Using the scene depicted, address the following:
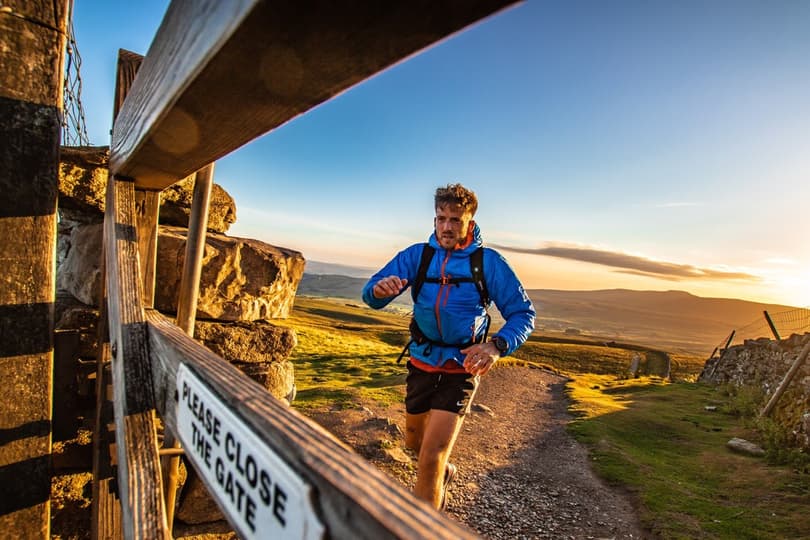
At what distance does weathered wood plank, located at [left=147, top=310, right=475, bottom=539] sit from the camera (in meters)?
0.63

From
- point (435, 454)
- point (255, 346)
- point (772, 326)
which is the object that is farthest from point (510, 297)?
point (772, 326)

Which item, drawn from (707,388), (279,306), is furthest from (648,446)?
(707,388)

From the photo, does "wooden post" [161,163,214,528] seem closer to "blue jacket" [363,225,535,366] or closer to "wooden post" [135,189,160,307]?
"wooden post" [135,189,160,307]

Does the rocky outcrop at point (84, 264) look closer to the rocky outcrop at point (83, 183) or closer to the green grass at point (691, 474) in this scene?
the rocky outcrop at point (83, 183)

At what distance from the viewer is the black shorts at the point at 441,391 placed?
3830 millimetres

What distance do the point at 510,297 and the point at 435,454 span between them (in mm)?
1510

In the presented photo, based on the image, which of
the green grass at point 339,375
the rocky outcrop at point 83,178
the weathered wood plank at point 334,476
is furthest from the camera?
the green grass at point 339,375

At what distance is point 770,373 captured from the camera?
60.3ft

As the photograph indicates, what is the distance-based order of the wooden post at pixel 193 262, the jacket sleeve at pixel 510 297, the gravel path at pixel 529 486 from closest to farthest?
the wooden post at pixel 193 262
the jacket sleeve at pixel 510 297
the gravel path at pixel 529 486

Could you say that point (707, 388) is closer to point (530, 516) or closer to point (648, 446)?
point (648, 446)

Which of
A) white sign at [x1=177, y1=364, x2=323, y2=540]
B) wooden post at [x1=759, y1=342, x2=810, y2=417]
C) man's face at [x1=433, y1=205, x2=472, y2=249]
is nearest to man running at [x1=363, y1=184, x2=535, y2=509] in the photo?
man's face at [x1=433, y1=205, x2=472, y2=249]

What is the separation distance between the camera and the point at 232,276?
406 cm

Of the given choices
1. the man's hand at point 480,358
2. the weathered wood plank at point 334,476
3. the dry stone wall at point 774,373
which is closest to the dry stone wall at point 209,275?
the man's hand at point 480,358

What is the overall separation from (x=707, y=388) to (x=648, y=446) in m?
16.8
